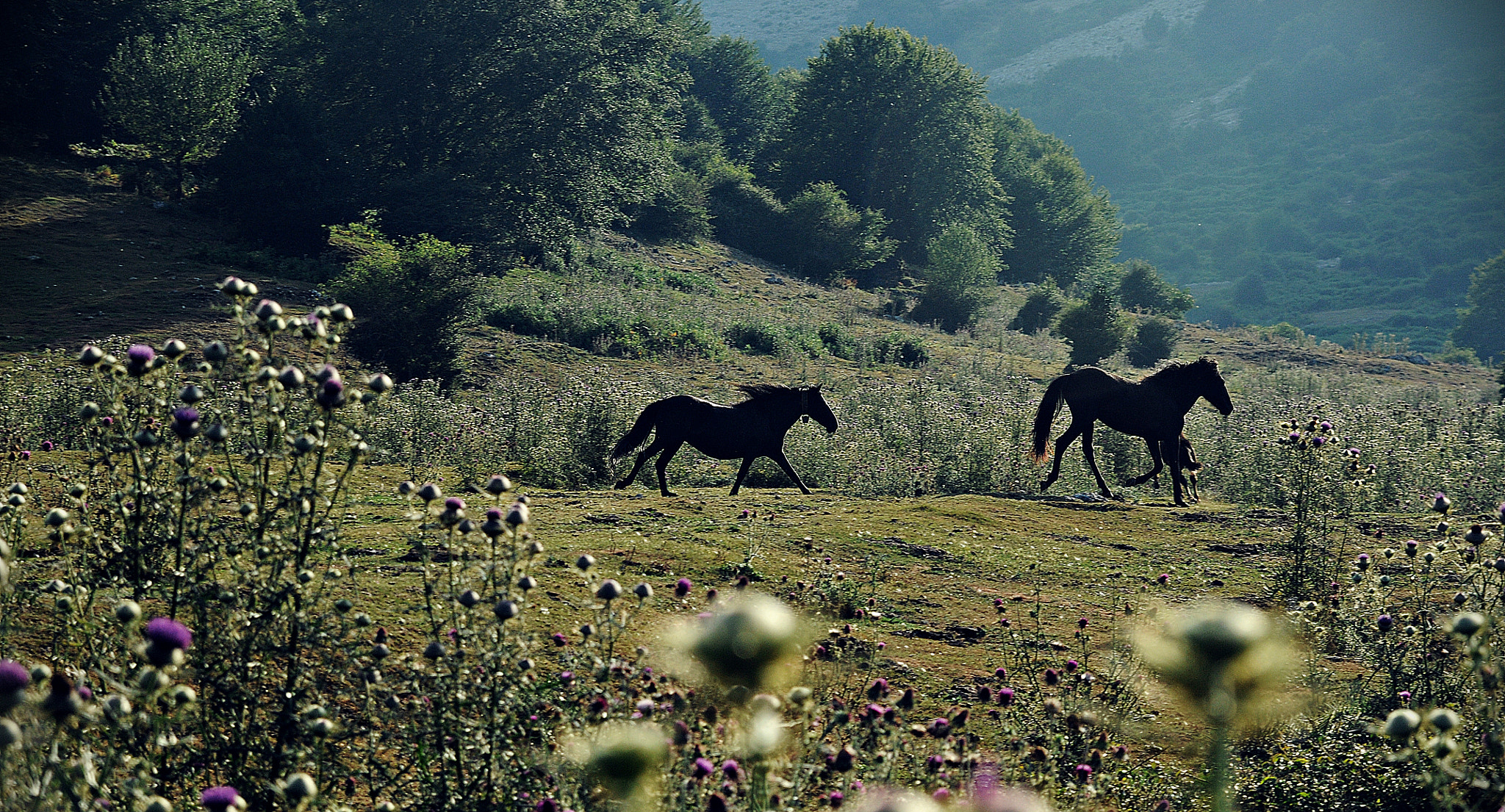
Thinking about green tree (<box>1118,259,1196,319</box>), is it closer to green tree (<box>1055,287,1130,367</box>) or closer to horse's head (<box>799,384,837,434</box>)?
green tree (<box>1055,287,1130,367</box>)

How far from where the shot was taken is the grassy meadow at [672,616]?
2.59m

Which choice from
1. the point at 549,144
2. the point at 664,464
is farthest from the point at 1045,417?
the point at 549,144

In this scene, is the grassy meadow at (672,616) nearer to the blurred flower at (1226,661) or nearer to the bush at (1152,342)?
the blurred flower at (1226,661)

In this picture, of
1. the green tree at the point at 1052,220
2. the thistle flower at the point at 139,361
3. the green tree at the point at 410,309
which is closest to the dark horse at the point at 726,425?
the thistle flower at the point at 139,361

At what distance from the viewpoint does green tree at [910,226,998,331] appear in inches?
1654

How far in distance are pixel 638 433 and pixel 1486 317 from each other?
293 feet

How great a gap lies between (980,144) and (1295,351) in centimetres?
2374

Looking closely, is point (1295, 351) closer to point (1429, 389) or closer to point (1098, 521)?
point (1429, 389)

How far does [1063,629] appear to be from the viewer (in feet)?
21.9

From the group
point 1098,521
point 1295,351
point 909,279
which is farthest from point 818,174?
point 1098,521

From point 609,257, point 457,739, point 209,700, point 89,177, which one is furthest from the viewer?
point 609,257

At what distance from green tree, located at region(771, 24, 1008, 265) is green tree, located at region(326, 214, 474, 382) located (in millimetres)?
38646

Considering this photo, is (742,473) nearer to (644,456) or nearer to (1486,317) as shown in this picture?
(644,456)

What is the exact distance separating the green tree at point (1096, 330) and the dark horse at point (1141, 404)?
21123mm
